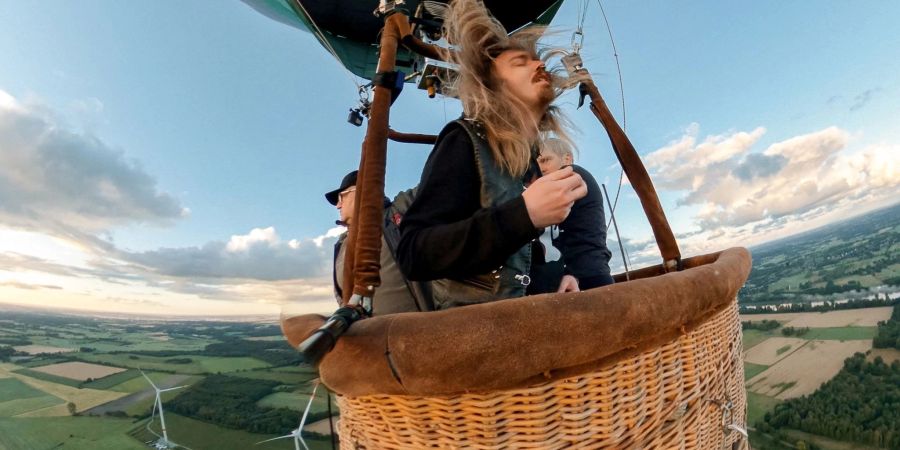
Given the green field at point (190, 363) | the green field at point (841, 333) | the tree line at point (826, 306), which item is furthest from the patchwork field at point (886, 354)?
the green field at point (190, 363)

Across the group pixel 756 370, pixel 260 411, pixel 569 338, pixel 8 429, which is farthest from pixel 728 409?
pixel 8 429

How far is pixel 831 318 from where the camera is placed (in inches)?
589

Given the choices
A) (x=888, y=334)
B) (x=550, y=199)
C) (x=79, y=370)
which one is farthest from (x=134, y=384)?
(x=888, y=334)

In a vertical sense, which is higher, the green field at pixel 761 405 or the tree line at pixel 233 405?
the tree line at pixel 233 405

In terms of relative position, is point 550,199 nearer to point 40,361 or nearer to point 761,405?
point 761,405

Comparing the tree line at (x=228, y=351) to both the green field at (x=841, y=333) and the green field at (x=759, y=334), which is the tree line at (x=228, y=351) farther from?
the green field at (x=841, y=333)

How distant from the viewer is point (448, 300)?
715 millimetres

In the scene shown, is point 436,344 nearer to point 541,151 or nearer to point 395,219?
point 395,219

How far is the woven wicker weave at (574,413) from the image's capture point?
431 mm

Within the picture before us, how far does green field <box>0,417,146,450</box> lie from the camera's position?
40.8ft

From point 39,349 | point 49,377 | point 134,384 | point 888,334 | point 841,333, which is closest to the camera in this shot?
point 888,334

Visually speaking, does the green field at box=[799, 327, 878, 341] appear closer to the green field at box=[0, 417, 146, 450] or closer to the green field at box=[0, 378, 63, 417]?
the green field at box=[0, 417, 146, 450]

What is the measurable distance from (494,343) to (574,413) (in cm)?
15

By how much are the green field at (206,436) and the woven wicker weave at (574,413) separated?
1314cm
